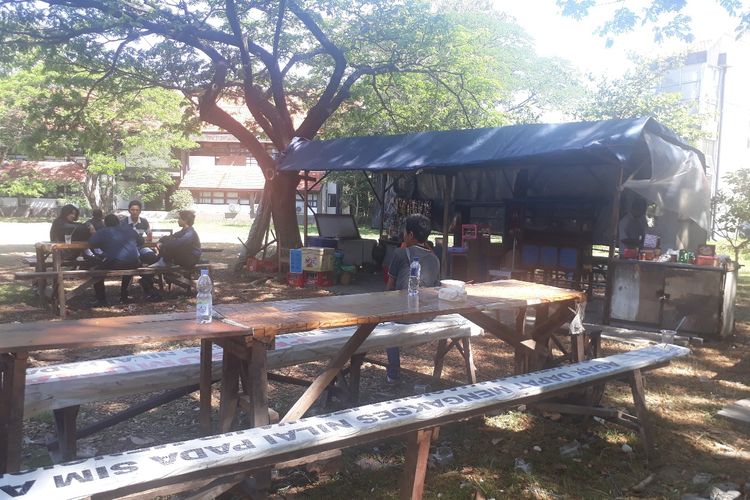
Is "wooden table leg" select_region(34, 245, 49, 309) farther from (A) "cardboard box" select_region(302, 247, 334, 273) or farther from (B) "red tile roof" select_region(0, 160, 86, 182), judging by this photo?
(B) "red tile roof" select_region(0, 160, 86, 182)

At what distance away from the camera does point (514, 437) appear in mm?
4121

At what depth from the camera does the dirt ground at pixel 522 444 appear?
3453 millimetres

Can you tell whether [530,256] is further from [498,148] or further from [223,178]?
[223,178]

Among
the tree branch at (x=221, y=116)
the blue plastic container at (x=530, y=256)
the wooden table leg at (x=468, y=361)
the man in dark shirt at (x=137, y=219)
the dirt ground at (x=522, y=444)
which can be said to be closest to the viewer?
the dirt ground at (x=522, y=444)

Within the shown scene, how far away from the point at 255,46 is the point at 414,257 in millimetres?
9194

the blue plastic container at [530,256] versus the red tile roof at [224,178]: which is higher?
the red tile roof at [224,178]

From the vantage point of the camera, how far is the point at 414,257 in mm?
4734

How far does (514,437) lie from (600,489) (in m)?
0.76

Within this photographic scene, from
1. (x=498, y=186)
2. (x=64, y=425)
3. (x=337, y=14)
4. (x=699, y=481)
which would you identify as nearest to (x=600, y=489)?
(x=699, y=481)

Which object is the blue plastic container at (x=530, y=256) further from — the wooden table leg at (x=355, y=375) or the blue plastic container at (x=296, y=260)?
the wooden table leg at (x=355, y=375)

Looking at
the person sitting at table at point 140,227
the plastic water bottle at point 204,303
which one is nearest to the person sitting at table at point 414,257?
the plastic water bottle at point 204,303

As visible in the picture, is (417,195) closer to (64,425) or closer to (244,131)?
(244,131)

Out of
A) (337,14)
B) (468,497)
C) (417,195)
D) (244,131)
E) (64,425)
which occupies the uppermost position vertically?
(337,14)

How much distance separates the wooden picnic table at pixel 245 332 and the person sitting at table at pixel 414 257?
0.37 meters
